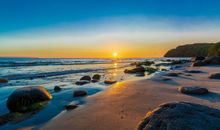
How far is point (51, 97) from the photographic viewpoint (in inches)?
428

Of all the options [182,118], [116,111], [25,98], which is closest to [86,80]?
[25,98]

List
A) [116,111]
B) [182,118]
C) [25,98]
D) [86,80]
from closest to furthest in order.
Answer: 1. [182,118]
2. [116,111]
3. [25,98]
4. [86,80]

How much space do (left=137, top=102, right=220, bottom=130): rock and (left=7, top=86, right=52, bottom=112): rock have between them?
20.4ft

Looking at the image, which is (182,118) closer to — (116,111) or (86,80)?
(116,111)

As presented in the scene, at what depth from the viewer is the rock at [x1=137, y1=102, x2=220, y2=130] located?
3877mm

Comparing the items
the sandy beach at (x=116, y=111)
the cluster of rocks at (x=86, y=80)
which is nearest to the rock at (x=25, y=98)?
the sandy beach at (x=116, y=111)

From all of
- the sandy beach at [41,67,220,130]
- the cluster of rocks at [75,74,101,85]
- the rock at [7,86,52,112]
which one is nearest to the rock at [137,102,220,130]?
the sandy beach at [41,67,220,130]

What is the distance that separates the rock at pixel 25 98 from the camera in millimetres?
9211

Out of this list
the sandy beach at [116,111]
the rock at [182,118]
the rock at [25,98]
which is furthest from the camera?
the rock at [25,98]

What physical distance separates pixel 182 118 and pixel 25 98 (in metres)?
7.41

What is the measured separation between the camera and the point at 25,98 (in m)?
9.69

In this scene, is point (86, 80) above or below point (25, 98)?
below

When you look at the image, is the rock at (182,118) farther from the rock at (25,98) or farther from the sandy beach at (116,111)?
the rock at (25,98)

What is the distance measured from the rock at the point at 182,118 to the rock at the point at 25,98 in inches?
245
